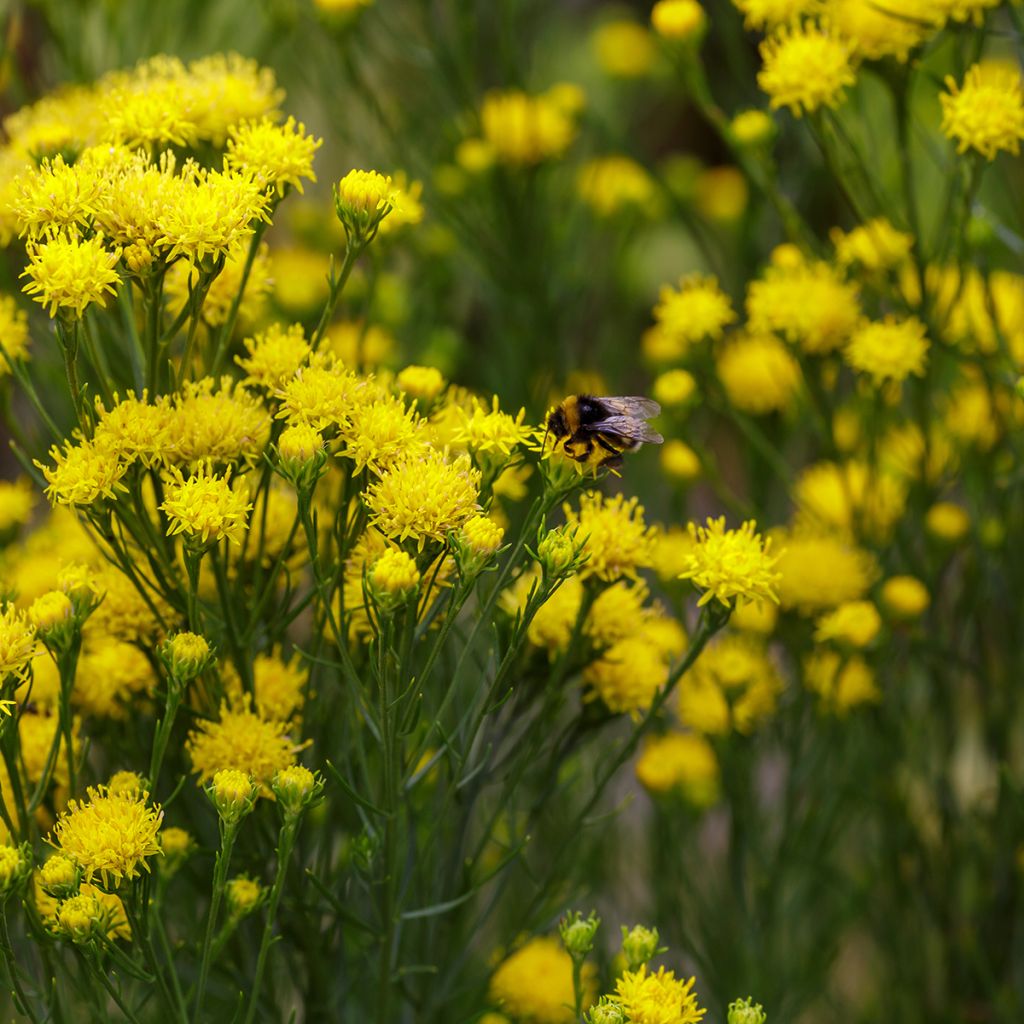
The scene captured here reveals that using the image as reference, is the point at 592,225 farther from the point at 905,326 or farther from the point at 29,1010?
the point at 29,1010

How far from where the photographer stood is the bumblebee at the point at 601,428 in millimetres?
1043

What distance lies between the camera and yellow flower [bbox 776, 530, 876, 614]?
1.37 metres

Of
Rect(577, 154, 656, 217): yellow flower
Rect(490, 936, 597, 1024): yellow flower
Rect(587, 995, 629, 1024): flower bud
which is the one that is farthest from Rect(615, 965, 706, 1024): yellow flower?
Rect(577, 154, 656, 217): yellow flower

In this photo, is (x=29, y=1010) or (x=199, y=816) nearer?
(x=29, y=1010)

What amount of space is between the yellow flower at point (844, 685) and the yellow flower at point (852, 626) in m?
0.03

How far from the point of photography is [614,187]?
1950mm

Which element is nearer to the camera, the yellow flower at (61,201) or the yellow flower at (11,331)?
the yellow flower at (61,201)

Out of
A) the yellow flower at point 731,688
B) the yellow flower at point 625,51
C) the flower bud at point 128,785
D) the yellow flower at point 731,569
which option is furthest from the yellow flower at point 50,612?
the yellow flower at point 625,51

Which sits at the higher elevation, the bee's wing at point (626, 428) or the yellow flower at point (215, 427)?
the bee's wing at point (626, 428)

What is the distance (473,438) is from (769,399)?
2.39 ft

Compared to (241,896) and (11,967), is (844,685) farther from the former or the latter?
(11,967)

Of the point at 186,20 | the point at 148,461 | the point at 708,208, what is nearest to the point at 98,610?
the point at 148,461

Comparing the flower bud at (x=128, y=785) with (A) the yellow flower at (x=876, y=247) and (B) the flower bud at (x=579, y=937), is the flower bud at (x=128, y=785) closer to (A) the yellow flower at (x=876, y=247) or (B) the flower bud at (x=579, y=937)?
(B) the flower bud at (x=579, y=937)

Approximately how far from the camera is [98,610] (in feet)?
3.46
